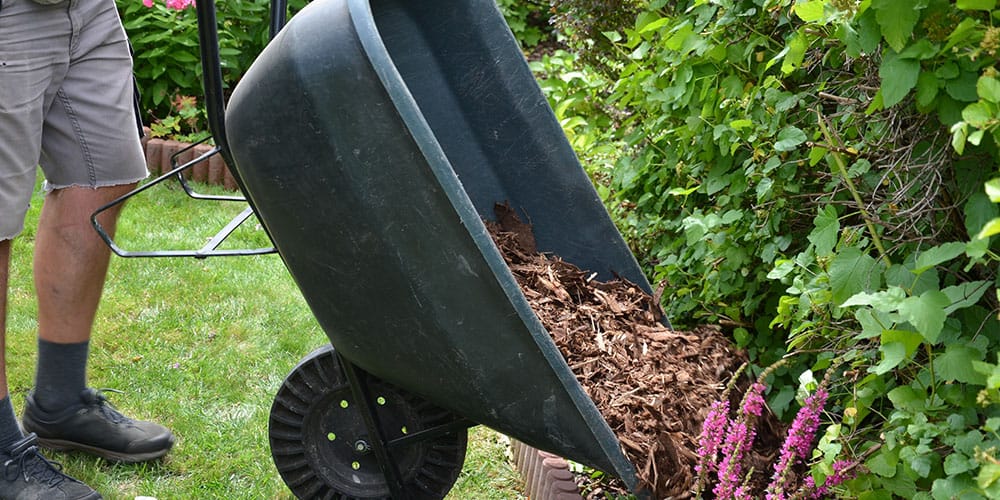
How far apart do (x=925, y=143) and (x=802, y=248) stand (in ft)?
2.38

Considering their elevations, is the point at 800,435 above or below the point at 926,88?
below

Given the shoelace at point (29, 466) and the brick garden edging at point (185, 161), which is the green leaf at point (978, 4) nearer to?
the shoelace at point (29, 466)

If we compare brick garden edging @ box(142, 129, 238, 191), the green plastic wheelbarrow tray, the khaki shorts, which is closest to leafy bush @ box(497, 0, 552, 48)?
brick garden edging @ box(142, 129, 238, 191)

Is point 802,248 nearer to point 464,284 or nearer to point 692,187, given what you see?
point 692,187

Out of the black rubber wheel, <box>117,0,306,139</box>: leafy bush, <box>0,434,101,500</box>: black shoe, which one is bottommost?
<box>117,0,306,139</box>: leafy bush

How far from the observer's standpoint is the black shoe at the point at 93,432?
261 cm

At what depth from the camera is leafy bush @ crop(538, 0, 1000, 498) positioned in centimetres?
141

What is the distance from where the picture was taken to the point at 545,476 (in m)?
2.47

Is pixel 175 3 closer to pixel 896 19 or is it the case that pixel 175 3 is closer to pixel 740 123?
pixel 740 123

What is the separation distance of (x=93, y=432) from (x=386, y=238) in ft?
4.51

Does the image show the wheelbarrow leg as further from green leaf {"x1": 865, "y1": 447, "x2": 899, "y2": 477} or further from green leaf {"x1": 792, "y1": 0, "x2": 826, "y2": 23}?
green leaf {"x1": 792, "y1": 0, "x2": 826, "y2": 23}

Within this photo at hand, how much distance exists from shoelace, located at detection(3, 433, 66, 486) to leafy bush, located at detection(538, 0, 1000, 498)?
1623 mm

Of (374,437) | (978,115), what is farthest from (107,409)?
(978,115)

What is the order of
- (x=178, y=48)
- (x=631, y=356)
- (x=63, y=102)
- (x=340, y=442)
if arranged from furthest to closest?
1. (x=178, y=48)
2. (x=63, y=102)
3. (x=631, y=356)
4. (x=340, y=442)
